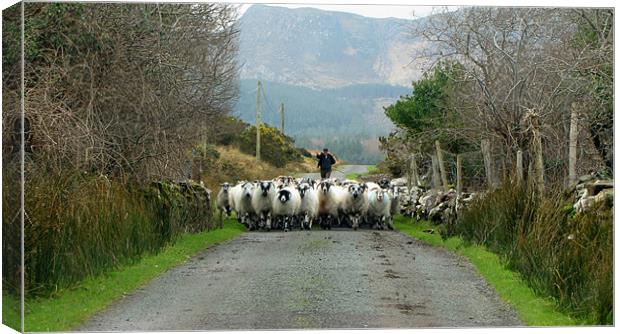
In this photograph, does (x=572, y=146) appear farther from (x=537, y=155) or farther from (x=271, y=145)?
(x=271, y=145)

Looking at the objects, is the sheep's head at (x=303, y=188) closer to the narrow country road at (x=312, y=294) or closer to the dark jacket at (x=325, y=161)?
the dark jacket at (x=325, y=161)

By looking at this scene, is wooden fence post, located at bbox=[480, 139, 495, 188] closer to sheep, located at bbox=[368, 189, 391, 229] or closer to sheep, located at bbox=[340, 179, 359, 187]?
sheep, located at bbox=[368, 189, 391, 229]

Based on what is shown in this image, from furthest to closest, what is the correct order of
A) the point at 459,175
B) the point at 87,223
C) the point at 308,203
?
the point at 308,203 → the point at 459,175 → the point at 87,223

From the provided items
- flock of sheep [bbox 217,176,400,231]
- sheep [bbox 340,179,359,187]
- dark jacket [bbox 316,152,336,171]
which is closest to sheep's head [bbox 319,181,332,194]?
flock of sheep [bbox 217,176,400,231]

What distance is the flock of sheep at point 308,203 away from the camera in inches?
623

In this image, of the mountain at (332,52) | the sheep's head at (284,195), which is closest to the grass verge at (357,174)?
the mountain at (332,52)

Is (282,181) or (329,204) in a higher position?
(282,181)

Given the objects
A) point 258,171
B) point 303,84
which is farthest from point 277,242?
point 303,84

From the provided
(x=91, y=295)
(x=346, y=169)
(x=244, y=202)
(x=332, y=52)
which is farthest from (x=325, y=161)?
(x=91, y=295)

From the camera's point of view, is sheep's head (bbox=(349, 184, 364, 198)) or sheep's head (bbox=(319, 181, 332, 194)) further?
sheep's head (bbox=(349, 184, 364, 198))

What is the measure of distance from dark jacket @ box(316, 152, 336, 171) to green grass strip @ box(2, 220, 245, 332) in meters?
1.70

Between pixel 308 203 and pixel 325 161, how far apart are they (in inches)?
263

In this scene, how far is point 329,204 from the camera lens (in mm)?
20828

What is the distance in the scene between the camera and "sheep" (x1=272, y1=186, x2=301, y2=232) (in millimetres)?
18750
